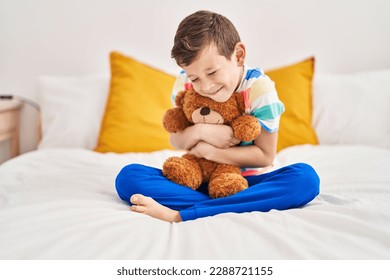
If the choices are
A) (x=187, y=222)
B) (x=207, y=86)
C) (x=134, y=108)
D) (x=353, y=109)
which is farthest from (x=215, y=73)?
(x=353, y=109)

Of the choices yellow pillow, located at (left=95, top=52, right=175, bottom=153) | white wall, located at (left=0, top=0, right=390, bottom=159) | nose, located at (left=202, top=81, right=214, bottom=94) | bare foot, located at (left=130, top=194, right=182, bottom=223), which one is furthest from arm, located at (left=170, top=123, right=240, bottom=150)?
white wall, located at (left=0, top=0, right=390, bottom=159)

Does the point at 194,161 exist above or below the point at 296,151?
above

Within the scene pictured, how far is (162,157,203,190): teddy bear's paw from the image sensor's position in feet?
3.46

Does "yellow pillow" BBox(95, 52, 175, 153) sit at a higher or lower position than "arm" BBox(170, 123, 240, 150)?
lower

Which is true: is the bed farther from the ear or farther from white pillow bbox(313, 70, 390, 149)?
the ear

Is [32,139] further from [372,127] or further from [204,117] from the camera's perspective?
[372,127]

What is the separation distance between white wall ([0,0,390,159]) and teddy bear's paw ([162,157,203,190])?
3.75 feet

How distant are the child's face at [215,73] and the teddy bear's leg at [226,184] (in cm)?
19

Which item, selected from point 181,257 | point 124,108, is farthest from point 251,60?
point 181,257

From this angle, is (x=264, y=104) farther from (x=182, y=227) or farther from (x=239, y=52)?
(x=182, y=227)

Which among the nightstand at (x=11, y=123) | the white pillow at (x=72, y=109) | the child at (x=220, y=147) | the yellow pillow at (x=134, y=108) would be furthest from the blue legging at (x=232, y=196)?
the nightstand at (x=11, y=123)

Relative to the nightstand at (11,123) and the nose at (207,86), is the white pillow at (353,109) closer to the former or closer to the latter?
the nose at (207,86)

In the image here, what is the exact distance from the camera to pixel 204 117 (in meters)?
1.09

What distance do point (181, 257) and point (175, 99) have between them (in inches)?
21.1
